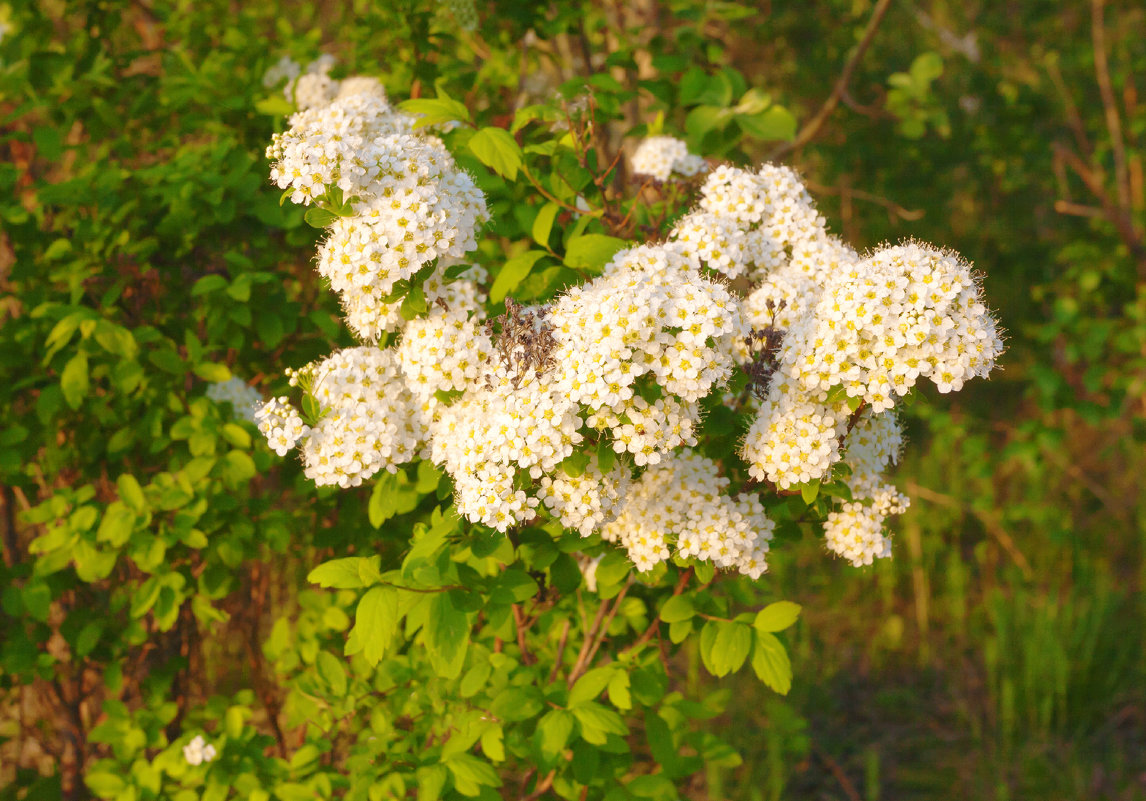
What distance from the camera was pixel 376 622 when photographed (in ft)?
5.57

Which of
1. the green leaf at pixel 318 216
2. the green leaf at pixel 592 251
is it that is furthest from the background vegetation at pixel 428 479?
the green leaf at pixel 318 216

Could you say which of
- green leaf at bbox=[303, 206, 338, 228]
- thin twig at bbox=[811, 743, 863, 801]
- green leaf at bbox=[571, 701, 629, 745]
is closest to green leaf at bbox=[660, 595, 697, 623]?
green leaf at bbox=[571, 701, 629, 745]

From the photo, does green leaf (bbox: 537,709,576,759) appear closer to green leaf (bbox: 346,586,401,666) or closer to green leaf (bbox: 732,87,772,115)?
green leaf (bbox: 346,586,401,666)

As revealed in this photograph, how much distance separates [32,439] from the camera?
2.72 meters

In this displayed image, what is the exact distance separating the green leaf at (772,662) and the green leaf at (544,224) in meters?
1.00

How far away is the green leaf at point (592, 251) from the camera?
1982mm

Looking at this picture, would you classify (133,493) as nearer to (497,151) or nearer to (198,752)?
(198,752)

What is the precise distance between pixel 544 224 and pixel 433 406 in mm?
505

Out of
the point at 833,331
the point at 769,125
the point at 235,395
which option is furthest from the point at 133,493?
the point at 769,125

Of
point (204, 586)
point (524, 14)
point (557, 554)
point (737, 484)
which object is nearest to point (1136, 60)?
point (524, 14)

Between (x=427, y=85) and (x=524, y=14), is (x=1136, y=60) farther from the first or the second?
(x=427, y=85)

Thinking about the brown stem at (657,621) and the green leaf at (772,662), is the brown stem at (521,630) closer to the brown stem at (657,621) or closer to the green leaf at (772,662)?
the brown stem at (657,621)

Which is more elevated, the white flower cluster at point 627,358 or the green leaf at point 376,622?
the white flower cluster at point 627,358

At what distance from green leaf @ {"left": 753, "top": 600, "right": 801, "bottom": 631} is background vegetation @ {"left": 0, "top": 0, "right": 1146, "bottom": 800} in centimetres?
59
